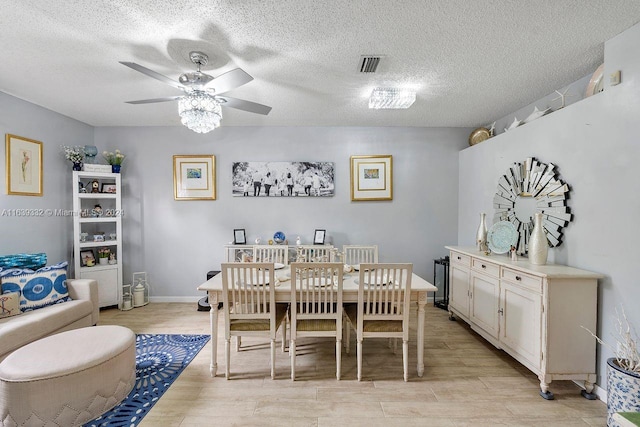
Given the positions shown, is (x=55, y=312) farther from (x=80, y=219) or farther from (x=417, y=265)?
(x=417, y=265)

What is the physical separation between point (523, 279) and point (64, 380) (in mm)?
3353

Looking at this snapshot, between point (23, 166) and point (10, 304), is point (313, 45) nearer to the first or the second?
point (10, 304)

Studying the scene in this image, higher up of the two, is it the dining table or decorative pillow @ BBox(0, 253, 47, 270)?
decorative pillow @ BBox(0, 253, 47, 270)

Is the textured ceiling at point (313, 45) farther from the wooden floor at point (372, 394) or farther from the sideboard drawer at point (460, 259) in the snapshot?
the wooden floor at point (372, 394)

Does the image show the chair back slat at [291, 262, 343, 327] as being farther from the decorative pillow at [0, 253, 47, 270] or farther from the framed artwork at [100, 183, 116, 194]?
the framed artwork at [100, 183, 116, 194]

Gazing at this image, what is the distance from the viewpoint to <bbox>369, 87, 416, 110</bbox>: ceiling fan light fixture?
8.96 ft

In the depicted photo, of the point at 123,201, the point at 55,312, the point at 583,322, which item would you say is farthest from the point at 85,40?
the point at 583,322

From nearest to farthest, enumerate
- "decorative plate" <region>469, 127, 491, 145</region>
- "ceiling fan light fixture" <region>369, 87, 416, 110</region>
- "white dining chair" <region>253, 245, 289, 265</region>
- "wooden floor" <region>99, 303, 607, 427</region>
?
"wooden floor" <region>99, 303, 607, 427</region> → "ceiling fan light fixture" <region>369, 87, 416, 110</region> → "white dining chair" <region>253, 245, 289, 265</region> → "decorative plate" <region>469, 127, 491, 145</region>

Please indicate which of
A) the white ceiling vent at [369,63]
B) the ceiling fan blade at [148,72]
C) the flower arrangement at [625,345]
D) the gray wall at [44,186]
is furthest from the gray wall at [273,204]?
the flower arrangement at [625,345]

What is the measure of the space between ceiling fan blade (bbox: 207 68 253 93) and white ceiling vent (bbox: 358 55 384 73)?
36.3 inches

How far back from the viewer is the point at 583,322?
2.03 m

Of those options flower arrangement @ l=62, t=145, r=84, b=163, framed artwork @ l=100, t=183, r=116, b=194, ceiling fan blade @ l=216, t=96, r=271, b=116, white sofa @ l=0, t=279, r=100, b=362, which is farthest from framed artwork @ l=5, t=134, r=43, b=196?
ceiling fan blade @ l=216, t=96, r=271, b=116

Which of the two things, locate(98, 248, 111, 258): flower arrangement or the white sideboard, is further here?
locate(98, 248, 111, 258): flower arrangement

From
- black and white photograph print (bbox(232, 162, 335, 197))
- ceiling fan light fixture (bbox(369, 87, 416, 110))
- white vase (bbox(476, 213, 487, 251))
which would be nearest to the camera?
ceiling fan light fixture (bbox(369, 87, 416, 110))
